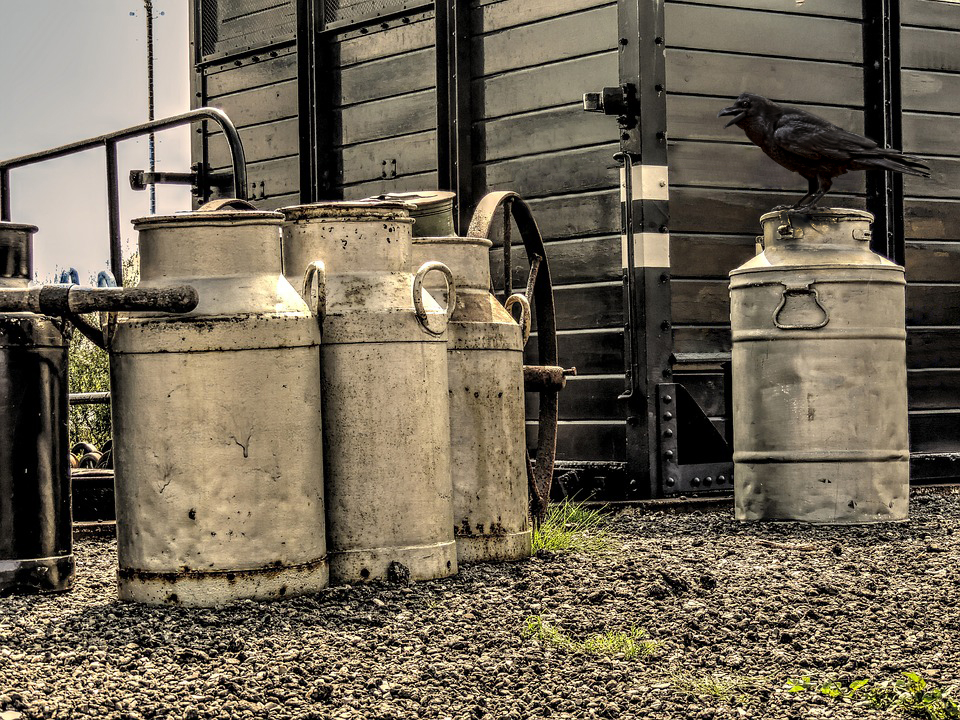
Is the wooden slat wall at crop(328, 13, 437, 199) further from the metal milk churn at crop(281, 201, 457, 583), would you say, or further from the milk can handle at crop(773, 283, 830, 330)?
the metal milk churn at crop(281, 201, 457, 583)

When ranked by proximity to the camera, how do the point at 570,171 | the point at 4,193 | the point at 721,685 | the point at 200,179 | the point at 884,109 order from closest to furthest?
the point at 721,685 < the point at 570,171 < the point at 4,193 < the point at 884,109 < the point at 200,179

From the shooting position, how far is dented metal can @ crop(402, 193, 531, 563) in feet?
16.5

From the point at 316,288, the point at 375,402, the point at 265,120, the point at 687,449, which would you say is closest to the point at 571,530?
the point at 687,449

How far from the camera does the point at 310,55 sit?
898 cm

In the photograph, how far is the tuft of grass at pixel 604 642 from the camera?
363cm

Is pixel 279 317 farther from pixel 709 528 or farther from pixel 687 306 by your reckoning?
pixel 687 306

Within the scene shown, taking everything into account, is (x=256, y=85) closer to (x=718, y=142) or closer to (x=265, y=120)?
(x=265, y=120)

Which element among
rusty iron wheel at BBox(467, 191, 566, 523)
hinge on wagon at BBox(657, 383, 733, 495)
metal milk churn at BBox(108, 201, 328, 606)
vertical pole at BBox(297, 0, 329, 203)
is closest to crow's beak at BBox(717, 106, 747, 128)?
rusty iron wheel at BBox(467, 191, 566, 523)

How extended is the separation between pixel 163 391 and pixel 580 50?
3874mm

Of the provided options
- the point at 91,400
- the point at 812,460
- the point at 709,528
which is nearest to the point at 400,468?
the point at 709,528

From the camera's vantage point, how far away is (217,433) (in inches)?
169

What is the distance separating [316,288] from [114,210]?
2295 mm

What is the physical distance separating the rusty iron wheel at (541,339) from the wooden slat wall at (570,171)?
3.00ft

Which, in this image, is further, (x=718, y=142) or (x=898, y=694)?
(x=718, y=142)
